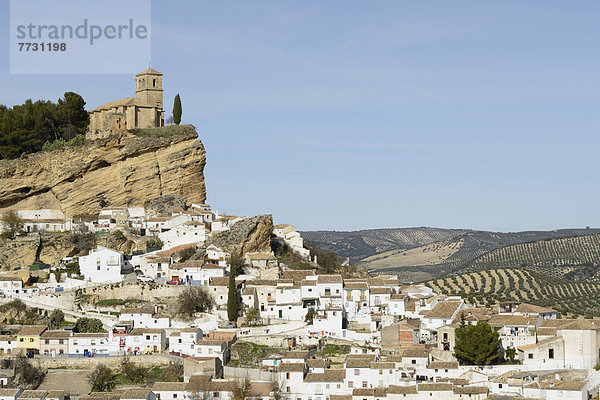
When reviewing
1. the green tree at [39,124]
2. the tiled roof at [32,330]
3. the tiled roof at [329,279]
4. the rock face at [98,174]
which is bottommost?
the tiled roof at [32,330]

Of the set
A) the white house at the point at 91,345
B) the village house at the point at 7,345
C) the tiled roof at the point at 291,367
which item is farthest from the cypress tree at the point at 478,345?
the village house at the point at 7,345

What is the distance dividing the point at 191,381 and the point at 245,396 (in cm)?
268

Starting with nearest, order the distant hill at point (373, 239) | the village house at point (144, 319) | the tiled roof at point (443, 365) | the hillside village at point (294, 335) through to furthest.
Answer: the hillside village at point (294, 335) → the tiled roof at point (443, 365) → the village house at point (144, 319) → the distant hill at point (373, 239)

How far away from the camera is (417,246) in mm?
175500

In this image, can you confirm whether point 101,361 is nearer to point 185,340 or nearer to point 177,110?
point 185,340

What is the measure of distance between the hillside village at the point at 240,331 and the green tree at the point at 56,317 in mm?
54

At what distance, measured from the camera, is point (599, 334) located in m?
39.7

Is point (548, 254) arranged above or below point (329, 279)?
above

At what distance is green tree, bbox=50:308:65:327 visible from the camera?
4434 centimetres

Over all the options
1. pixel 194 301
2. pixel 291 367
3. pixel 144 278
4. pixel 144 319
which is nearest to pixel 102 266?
pixel 144 278

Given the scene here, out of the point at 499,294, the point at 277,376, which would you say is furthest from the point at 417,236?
the point at 277,376

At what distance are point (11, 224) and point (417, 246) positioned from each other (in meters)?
130

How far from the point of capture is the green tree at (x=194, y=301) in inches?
1758

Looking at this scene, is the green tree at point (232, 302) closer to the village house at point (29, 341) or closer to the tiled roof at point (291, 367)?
the tiled roof at point (291, 367)
